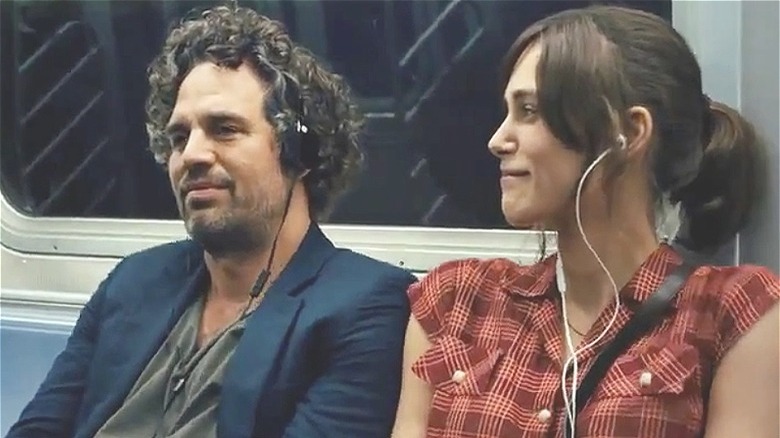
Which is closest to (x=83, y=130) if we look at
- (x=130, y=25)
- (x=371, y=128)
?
(x=130, y=25)

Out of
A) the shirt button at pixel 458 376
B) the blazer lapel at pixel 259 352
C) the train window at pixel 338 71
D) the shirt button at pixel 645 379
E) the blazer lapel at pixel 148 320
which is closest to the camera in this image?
the shirt button at pixel 645 379

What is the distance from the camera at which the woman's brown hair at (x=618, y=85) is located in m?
1.28

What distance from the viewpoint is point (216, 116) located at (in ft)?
5.27

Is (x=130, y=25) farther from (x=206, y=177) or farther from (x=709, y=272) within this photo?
(x=709, y=272)

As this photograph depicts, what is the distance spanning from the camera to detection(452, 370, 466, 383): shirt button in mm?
1361

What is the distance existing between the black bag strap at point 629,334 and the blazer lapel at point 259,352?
44cm

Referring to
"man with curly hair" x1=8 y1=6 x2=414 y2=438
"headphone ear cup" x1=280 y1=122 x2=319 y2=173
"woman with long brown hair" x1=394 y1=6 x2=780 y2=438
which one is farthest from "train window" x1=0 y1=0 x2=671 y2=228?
"woman with long brown hair" x1=394 y1=6 x2=780 y2=438

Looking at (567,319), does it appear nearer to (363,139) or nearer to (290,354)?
(290,354)

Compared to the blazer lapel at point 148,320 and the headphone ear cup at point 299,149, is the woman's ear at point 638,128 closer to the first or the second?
the headphone ear cup at point 299,149

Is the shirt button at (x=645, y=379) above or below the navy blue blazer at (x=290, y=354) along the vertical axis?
above

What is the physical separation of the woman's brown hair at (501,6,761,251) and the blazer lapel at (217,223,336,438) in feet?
1.45

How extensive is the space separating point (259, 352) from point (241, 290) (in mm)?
178

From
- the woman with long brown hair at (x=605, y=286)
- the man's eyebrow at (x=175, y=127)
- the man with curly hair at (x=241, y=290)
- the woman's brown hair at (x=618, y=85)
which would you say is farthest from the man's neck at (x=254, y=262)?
Result: the woman's brown hair at (x=618, y=85)

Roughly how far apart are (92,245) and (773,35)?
1451 millimetres
